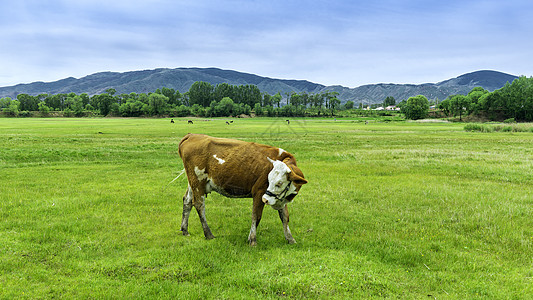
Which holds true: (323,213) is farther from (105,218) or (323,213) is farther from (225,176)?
(105,218)

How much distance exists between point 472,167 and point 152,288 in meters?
22.0

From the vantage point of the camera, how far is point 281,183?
7.05 m

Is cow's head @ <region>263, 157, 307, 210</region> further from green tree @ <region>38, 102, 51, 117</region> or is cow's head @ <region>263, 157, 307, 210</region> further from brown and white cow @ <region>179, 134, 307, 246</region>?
green tree @ <region>38, 102, 51, 117</region>

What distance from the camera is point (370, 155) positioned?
25719 mm

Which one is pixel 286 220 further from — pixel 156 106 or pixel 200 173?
pixel 156 106

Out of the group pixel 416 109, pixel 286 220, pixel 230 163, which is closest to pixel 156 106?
pixel 416 109

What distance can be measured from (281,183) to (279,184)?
59 mm

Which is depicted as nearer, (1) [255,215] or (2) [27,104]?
(1) [255,215]

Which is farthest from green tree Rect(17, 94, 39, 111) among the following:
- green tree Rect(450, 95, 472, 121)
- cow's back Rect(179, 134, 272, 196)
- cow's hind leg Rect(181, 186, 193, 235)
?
green tree Rect(450, 95, 472, 121)

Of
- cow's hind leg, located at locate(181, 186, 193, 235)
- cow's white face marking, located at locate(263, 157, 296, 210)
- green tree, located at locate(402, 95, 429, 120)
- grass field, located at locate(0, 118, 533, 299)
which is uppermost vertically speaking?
green tree, located at locate(402, 95, 429, 120)

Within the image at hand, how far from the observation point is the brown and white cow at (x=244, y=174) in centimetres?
712

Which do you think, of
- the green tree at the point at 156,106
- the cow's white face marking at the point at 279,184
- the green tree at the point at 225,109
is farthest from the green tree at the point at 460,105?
the green tree at the point at 156,106

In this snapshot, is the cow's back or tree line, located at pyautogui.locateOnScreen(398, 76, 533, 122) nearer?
the cow's back

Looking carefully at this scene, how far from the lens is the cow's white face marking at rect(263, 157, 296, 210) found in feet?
23.0
